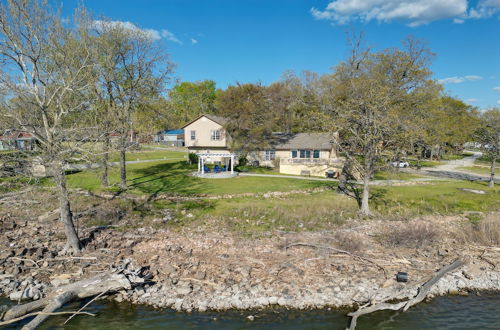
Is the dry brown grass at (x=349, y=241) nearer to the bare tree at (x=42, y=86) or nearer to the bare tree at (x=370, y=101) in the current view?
the bare tree at (x=370, y=101)

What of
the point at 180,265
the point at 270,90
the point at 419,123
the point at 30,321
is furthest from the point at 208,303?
the point at 270,90

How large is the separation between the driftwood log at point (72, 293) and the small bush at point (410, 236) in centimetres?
1337

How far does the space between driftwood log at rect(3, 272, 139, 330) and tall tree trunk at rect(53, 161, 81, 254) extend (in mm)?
3530

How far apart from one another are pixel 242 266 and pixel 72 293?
22.3 ft

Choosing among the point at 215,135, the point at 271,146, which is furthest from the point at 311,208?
the point at 215,135

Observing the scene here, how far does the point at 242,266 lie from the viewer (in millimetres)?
14188

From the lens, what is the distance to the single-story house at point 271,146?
126 ft

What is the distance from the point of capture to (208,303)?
11562 mm

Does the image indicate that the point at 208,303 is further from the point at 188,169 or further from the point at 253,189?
the point at 188,169

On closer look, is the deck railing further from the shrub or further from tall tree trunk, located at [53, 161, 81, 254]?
tall tree trunk, located at [53, 161, 81, 254]

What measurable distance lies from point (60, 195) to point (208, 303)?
819 cm

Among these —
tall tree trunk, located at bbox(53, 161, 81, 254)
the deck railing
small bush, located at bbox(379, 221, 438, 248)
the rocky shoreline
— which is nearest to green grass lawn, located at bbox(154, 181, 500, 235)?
the rocky shoreline

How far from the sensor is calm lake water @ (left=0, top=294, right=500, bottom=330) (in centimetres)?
1050

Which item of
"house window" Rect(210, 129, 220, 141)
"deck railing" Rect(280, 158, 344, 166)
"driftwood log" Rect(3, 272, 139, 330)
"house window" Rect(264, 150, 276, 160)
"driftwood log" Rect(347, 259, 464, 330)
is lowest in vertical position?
"driftwood log" Rect(347, 259, 464, 330)
